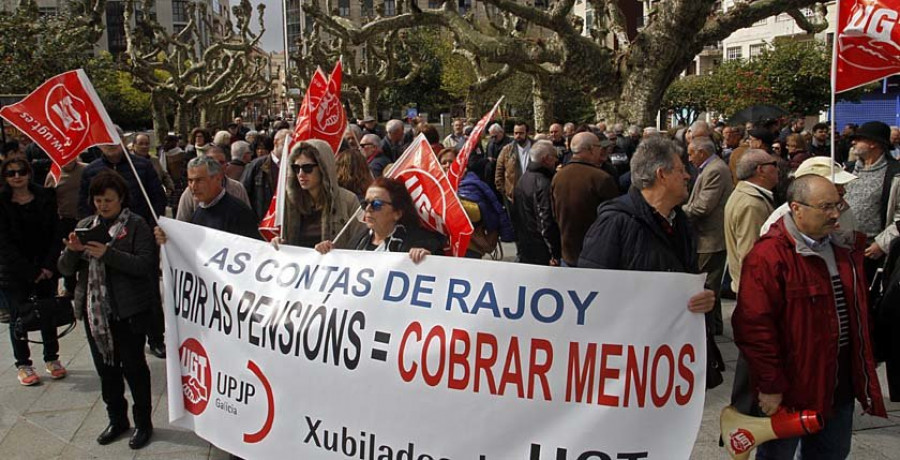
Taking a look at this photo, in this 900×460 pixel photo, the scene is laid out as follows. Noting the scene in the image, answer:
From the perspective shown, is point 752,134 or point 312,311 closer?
point 312,311

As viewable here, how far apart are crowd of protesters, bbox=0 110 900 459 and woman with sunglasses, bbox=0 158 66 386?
0.04 ft

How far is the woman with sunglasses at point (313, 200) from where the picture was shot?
456cm

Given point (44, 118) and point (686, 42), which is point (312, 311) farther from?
point (686, 42)

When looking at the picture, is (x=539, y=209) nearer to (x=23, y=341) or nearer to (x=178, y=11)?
(x=23, y=341)

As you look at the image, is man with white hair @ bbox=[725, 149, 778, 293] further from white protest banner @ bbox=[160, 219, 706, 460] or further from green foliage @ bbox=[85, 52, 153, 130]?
green foliage @ bbox=[85, 52, 153, 130]

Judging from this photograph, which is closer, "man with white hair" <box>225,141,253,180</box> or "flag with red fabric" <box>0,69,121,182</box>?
"flag with red fabric" <box>0,69,121,182</box>

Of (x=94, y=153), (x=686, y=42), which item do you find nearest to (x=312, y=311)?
(x=94, y=153)

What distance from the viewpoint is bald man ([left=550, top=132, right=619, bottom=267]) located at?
6.05m

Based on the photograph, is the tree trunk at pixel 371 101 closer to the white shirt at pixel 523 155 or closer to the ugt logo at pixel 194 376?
the white shirt at pixel 523 155

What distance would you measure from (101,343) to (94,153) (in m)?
6.23

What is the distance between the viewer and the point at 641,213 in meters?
3.21

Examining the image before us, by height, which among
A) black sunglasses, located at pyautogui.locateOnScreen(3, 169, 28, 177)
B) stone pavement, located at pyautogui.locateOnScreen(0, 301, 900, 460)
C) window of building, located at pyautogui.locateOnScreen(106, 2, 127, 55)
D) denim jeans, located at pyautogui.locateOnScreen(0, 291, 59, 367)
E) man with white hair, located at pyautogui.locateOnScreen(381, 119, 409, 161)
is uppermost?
window of building, located at pyautogui.locateOnScreen(106, 2, 127, 55)

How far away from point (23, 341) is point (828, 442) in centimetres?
545

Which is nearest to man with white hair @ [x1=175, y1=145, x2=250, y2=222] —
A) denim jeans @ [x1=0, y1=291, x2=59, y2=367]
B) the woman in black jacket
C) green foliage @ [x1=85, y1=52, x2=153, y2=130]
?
the woman in black jacket
